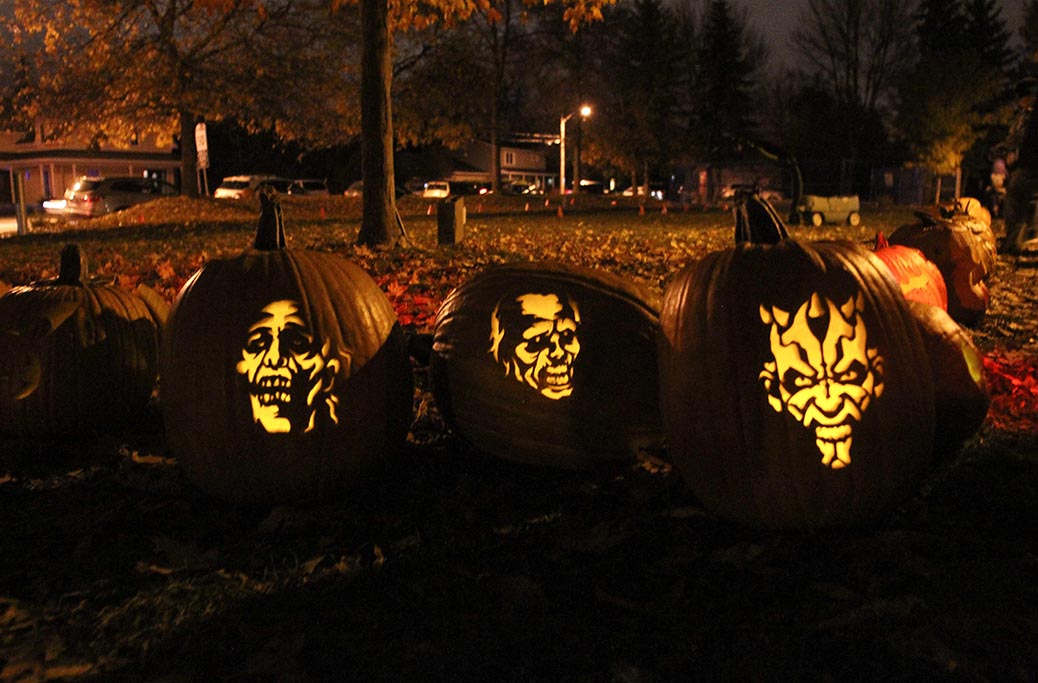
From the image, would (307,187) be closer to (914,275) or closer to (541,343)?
(914,275)

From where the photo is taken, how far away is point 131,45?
80.1ft

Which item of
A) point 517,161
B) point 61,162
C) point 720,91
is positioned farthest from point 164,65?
point 517,161

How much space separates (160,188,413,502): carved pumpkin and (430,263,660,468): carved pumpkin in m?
0.46

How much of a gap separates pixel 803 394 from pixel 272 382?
1.96 meters

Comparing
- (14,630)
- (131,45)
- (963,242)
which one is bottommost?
(14,630)

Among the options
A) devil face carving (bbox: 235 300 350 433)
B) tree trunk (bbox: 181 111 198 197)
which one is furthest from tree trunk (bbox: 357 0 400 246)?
tree trunk (bbox: 181 111 198 197)

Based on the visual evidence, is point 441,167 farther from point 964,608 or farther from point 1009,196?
point 964,608

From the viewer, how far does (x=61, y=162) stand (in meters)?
57.9

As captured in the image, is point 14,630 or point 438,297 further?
point 438,297

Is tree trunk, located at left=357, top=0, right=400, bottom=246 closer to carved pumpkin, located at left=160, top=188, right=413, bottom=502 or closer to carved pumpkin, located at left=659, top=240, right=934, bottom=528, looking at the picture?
carved pumpkin, located at left=160, top=188, right=413, bottom=502

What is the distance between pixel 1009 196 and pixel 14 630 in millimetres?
14862

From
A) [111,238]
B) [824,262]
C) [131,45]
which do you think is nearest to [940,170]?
[131,45]

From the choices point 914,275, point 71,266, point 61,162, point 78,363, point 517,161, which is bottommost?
point 78,363

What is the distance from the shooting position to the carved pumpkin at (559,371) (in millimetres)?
3795
